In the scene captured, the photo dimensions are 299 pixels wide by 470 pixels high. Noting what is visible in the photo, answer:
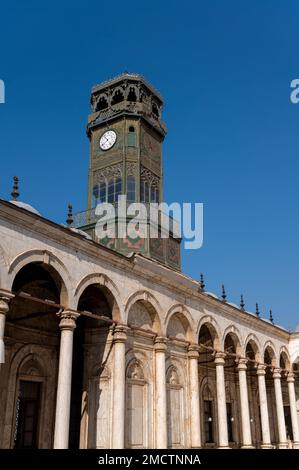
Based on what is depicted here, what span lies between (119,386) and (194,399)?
18.6ft

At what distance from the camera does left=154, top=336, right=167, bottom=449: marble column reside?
19.1 metres

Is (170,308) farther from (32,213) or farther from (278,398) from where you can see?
(278,398)

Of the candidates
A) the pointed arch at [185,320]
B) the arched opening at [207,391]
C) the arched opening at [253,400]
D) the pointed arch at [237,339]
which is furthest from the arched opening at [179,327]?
the arched opening at [253,400]

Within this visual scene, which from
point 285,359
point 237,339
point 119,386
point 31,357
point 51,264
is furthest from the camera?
→ point 285,359

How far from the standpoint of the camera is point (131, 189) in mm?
24609

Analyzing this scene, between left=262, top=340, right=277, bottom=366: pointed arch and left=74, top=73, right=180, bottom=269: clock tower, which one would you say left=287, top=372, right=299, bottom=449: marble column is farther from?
left=74, top=73, right=180, bottom=269: clock tower

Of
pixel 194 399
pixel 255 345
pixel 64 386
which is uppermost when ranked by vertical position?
pixel 255 345

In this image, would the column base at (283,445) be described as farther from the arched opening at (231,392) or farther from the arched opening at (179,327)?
the arched opening at (179,327)

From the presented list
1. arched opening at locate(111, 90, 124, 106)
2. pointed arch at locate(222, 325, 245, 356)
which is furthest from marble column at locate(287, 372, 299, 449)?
arched opening at locate(111, 90, 124, 106)

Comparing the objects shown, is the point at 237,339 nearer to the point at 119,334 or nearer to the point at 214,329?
the point at 214,329

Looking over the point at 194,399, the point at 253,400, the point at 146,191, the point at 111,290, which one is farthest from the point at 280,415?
the point at 111,290

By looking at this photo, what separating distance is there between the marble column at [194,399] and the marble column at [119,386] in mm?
5066

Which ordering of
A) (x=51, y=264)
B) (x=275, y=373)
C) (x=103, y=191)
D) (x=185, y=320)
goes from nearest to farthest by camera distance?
1. (x=51, y=264)
2. (x=185, y=320)
3. (x=103, y=191)
4. (x=275, y=373)

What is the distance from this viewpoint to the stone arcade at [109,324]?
15719 millimetres
